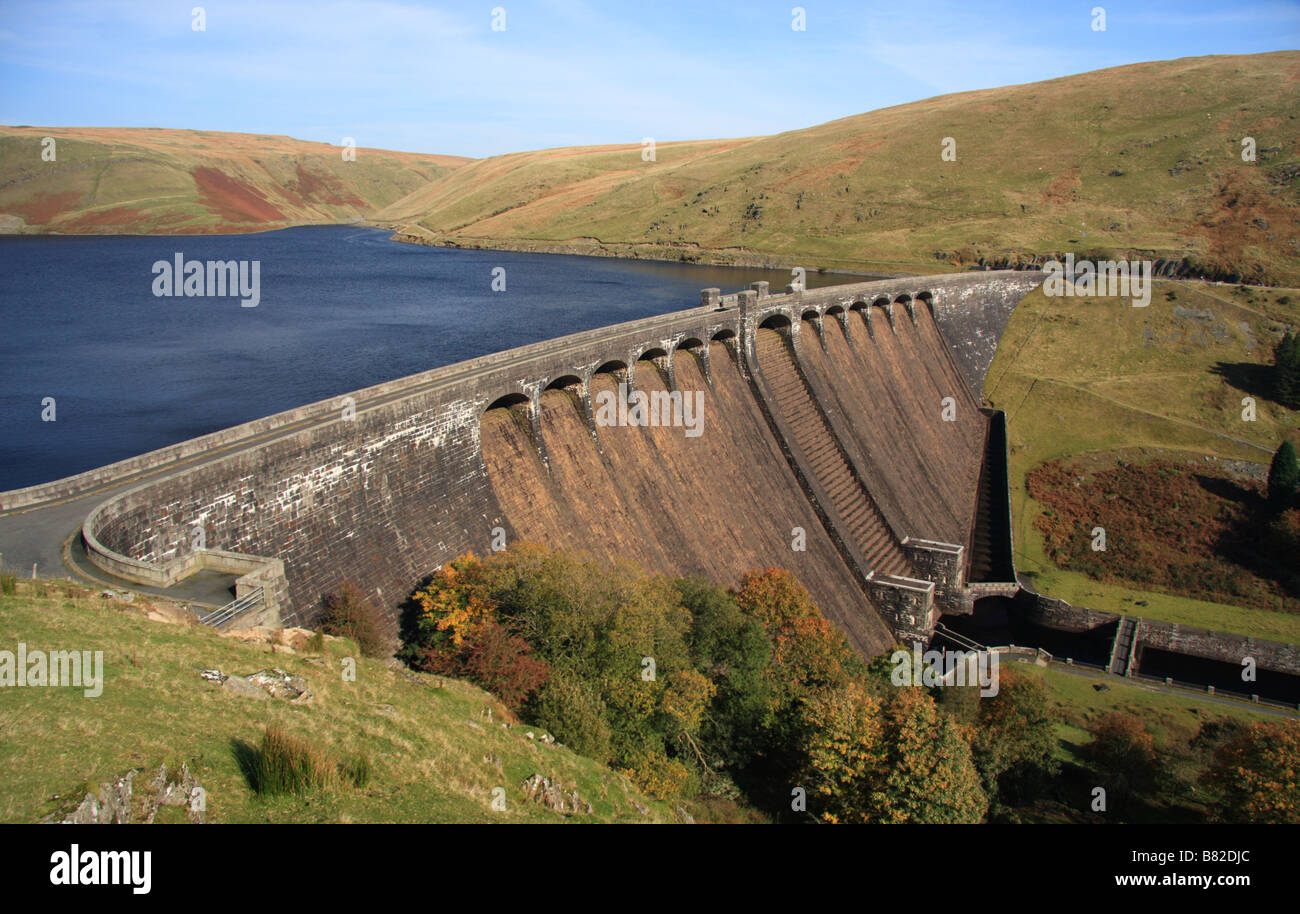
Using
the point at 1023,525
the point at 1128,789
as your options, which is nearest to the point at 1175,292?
the point at 1023,525

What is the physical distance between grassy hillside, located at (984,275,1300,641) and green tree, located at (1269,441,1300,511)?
6.83m

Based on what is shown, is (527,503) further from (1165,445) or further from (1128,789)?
(1165,445)

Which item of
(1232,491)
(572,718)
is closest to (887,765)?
(572,718)

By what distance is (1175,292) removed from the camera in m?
93.8

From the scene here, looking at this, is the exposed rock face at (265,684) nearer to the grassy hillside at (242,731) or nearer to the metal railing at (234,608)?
the grassy hillside at (242,731)

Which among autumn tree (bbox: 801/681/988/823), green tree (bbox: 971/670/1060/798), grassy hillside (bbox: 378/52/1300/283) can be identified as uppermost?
grassy hillside (bbox: 378/52/1300/283)

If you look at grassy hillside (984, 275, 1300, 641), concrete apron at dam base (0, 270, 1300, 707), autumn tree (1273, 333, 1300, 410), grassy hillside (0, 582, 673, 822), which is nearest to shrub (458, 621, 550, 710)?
grassy hillside (0, 582, 673, 822)

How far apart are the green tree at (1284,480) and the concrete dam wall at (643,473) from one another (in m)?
21.3

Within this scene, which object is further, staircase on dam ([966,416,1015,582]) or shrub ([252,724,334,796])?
staircase on dam ([966,416,1015,582])

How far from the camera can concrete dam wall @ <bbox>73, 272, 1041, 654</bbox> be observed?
26.2m

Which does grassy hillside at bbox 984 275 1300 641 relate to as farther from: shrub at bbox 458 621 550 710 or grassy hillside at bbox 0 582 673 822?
grassy hillside at bbox 0 582 673 822

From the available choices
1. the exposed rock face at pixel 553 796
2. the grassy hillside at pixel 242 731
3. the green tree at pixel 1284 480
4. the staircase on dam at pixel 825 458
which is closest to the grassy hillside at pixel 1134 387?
the green tree at pixel 1284 480

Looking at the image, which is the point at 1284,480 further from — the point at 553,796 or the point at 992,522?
the point at 553,796

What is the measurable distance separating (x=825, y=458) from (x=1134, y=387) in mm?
47134
